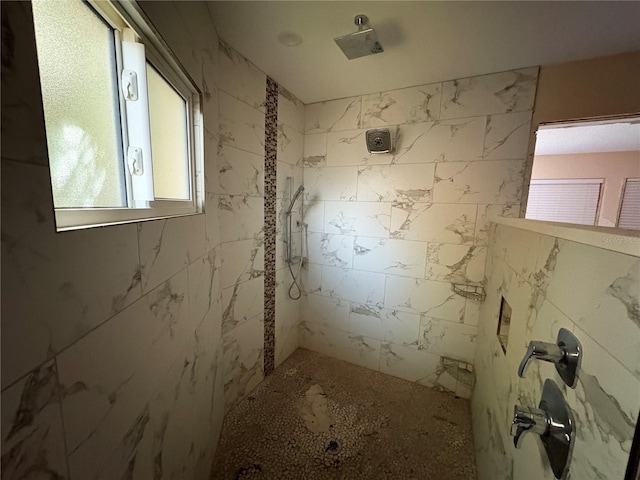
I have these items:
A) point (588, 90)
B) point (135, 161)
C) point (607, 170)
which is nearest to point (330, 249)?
point (135, 161)

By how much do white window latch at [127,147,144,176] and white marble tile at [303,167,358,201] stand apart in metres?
1.63

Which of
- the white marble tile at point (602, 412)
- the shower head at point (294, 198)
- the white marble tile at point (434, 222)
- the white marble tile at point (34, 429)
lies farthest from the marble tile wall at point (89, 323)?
the white marble tile at point (434, 222)

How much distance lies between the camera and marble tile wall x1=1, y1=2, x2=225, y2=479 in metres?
0.37

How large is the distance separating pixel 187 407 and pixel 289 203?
5.31 ft

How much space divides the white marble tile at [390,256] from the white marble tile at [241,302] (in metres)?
0.90

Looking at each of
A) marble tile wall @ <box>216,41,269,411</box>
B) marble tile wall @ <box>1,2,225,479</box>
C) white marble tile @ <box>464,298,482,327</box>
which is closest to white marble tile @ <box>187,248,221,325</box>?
marble tile wall @ <box>1,2,225,479</box>

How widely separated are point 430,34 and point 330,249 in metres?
1.68

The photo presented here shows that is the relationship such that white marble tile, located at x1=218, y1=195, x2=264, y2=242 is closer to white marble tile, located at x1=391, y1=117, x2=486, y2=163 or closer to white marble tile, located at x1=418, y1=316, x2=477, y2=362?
white marble tile, located at x1=391, y1=117, x2=486, y2=163

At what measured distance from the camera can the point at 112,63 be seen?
76 cm

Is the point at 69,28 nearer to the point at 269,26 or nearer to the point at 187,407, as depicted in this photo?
the point at 269,26

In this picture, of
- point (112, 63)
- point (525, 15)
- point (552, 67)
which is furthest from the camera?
point (552, 67)

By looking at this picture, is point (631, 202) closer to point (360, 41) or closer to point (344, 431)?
point (360, 41)

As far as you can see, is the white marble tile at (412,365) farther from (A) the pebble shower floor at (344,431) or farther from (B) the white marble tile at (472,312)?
(B) the white marble tile at (472,312)

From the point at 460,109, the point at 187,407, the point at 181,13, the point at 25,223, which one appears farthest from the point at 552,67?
the point at 187,407
